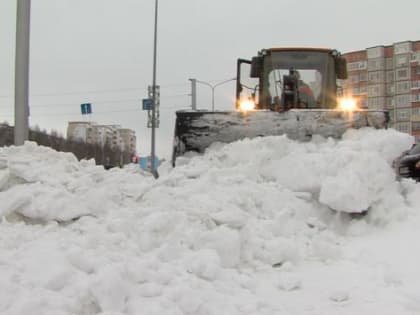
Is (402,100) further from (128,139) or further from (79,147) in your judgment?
(79,147)

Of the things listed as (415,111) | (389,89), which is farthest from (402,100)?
(389,89)

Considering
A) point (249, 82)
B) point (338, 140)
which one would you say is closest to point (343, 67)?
point (249, 82)

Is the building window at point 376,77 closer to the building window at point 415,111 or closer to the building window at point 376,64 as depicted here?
the building window at point 376,64

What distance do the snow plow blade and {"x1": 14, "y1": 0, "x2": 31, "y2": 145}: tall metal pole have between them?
2363mm

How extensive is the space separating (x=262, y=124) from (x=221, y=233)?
12.0 feet

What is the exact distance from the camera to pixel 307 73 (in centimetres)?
1018

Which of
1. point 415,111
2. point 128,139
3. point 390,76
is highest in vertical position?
point 390,76

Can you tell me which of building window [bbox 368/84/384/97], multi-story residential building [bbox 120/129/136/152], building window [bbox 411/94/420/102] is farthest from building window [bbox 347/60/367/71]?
multi-story residential building [bbox 120/129/136/152]

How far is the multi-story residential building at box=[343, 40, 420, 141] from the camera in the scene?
60.2 metres

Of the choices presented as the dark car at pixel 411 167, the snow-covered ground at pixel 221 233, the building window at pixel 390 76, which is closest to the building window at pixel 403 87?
the building window at pixel 390 76

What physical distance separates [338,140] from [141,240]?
427 cm

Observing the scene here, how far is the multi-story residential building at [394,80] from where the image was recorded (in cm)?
6022

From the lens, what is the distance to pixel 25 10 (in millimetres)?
9078

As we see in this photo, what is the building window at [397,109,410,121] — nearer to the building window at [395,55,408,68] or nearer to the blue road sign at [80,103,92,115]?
the building window at [395,55,408,68]
